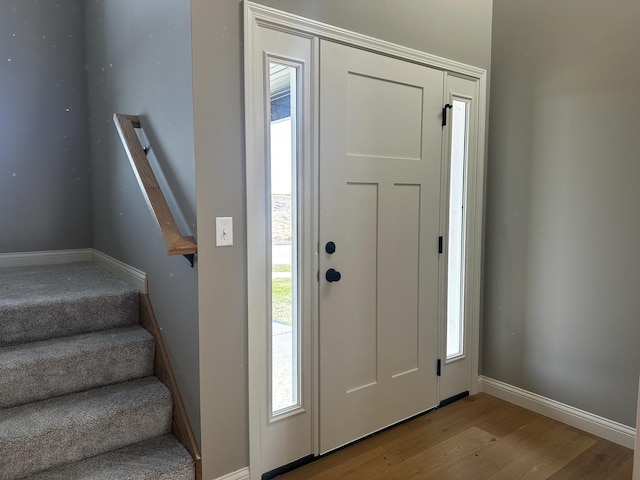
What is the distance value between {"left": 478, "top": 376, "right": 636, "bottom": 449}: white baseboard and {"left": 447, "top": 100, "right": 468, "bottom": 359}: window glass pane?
341 millimetres

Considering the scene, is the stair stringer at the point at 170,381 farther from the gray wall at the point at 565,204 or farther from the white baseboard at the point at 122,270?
the gray wall at the point at 565,204

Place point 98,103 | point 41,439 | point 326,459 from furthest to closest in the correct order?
point 98,103 → point 326,459 → point 41,439

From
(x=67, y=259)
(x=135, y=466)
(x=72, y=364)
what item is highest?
(x=67, y=259)

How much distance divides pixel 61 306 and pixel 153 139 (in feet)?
3.17

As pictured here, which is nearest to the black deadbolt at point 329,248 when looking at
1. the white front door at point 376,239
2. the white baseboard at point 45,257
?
the white front door at point 376,239

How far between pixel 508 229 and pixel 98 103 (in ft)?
9.57

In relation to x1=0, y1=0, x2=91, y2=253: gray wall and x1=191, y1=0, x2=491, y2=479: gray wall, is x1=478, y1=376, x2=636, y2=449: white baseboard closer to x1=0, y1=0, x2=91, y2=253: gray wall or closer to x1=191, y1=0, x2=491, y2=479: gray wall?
x1=191, y1=0, x2=491, y2=479: gray wall

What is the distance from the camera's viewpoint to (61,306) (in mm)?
2289

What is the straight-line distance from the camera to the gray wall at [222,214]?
1818mm

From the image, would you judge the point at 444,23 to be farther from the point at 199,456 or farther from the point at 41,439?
the point at 41,439

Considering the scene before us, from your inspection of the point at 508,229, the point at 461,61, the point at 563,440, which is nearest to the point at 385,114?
the point at 461,61

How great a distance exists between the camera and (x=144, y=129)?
7.66ft

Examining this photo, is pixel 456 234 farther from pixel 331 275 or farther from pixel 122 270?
pixel 122 270

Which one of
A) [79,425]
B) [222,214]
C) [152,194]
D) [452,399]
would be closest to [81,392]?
[79,425]
